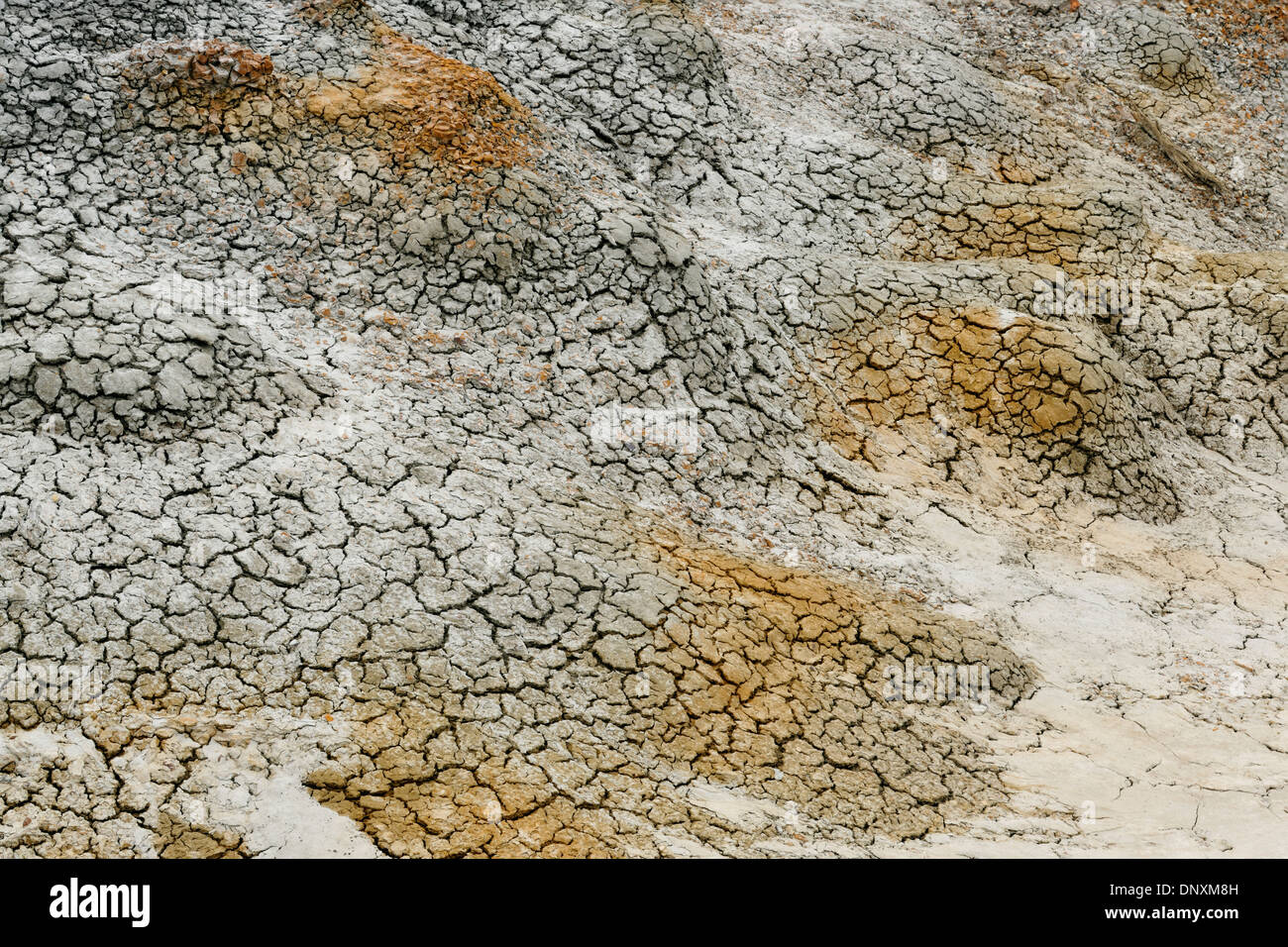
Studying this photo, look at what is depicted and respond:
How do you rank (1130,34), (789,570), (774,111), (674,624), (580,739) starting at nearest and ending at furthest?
(580,739), (674,624), (789,570), (774,111), (1130,34)

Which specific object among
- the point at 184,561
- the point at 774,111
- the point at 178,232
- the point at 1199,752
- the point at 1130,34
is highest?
the point at 1130,34

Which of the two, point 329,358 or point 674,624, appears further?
point 329,358

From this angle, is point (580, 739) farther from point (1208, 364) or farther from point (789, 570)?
point (1208, 364)

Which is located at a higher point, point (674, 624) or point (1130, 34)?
point (1130, 34)
